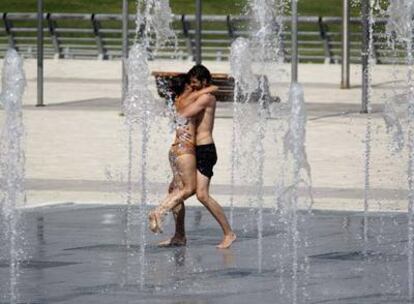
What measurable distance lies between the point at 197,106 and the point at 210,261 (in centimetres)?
132

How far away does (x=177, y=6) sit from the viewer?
191 ft

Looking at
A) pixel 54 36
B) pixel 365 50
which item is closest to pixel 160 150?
pixel 365 50

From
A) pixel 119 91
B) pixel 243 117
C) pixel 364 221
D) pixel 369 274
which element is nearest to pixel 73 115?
pixel 243 117

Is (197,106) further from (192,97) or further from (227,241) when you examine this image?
(227,241)

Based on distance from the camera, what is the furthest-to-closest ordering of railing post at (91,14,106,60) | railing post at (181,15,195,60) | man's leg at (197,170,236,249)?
1. railing post at (91,14,106,60)
2. railing post at (181,15,195,60)
3. man's leg at (197,170,236,249)

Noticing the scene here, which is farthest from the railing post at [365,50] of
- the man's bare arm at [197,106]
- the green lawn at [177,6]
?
the green lawn at [177,6]

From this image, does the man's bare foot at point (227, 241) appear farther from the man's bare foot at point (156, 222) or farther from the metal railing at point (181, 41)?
the metal railing at point (181, 41)

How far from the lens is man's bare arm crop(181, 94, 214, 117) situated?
545 inches

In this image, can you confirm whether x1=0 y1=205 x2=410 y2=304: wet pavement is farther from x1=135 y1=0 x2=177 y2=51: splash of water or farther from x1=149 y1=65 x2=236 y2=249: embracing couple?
x1=135 y1=0 x2=177 y2=51: splash of water

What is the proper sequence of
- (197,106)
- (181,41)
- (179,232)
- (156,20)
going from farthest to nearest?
(181,41)
(156,20)
(179,232)
(197,106)

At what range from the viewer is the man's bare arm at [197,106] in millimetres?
13844

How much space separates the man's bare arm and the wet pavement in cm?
110

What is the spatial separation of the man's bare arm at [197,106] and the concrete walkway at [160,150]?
351cm

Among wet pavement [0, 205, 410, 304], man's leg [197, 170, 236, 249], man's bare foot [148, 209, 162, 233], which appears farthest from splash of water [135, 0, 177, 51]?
man's bare foot [148, 209, 162, 233]
